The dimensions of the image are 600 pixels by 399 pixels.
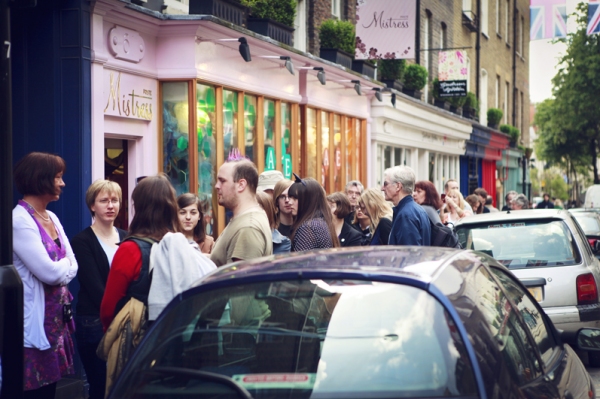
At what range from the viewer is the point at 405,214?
7.30m

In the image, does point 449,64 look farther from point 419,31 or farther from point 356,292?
point 356,292

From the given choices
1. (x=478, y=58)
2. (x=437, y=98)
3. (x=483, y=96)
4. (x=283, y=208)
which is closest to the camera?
(x=283, y=208)

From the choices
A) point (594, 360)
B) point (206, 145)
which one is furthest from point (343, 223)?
point (594, 360)

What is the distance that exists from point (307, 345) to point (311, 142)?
12.2 metres

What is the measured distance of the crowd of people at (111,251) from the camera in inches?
182

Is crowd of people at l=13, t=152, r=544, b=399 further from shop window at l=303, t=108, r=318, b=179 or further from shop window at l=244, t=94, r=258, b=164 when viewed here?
shop window at l=303, t=108, r=318, b=179

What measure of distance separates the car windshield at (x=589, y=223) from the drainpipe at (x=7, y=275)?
473 inches

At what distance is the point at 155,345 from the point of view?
3.25 m

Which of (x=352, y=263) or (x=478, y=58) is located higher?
(x=478, y=58)

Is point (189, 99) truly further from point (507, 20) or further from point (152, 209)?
point (507, 20)


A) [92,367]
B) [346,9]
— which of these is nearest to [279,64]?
[346,9]

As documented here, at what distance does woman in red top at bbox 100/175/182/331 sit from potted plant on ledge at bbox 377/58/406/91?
50.8ft

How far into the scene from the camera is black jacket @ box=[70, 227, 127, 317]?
230 inches

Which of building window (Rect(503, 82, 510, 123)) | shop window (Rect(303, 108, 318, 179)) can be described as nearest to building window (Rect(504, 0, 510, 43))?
building window (Rect(503, 82, 510, 123))
